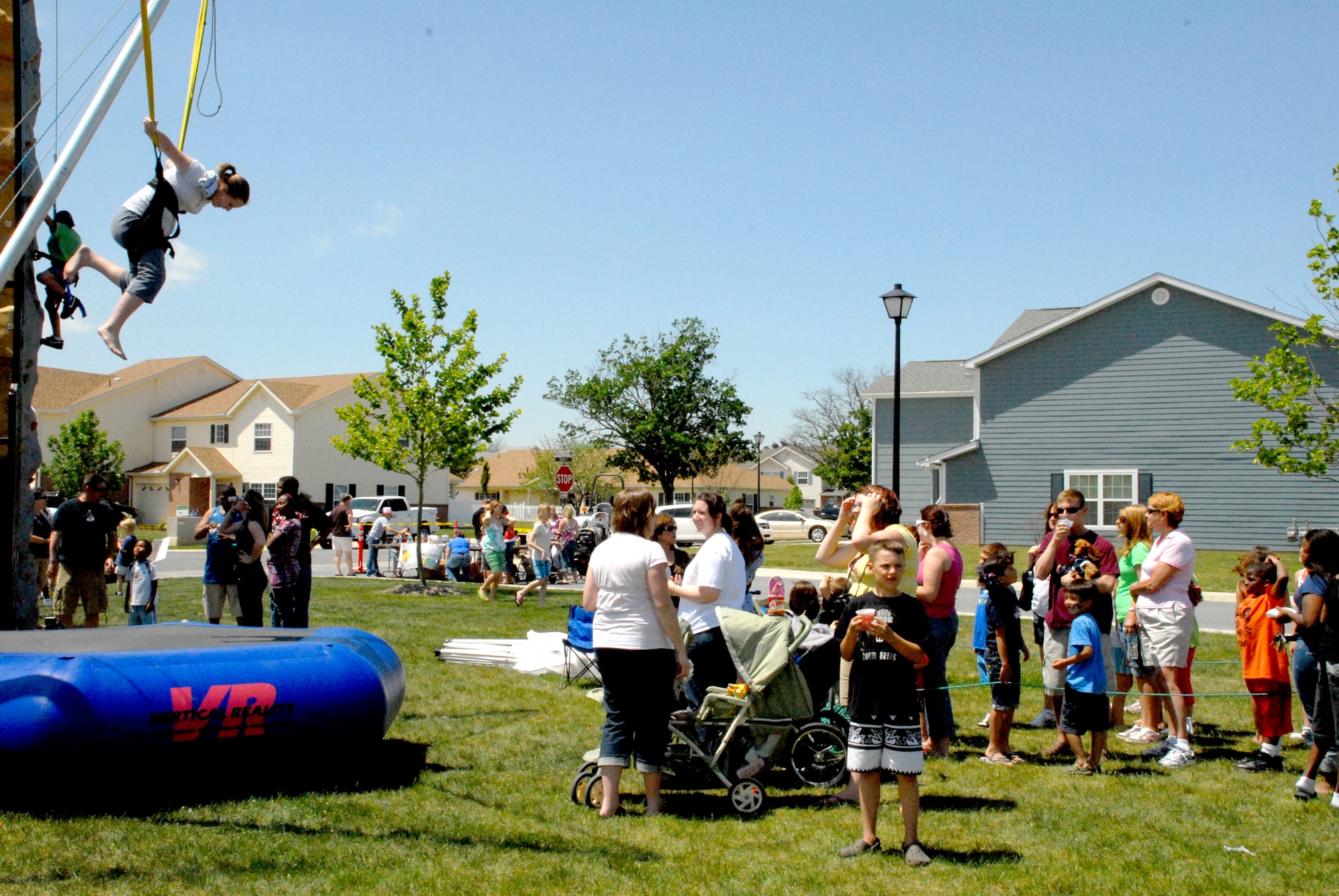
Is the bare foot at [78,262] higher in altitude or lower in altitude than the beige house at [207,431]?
lower

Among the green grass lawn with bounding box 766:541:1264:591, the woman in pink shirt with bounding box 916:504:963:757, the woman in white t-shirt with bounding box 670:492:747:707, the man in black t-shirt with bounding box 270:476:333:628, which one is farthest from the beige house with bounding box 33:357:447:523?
the woman in pink shirt with bounding box 916:504:963:757

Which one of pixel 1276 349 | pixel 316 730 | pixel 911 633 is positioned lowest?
pixel 316 730

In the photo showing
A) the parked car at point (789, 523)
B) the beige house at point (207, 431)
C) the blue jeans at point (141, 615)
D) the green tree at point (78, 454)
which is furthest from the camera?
the beige house at point (207, 431)

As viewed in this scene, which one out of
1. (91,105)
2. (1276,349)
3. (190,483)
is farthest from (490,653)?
(190,483)

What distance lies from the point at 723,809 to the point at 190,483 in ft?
164

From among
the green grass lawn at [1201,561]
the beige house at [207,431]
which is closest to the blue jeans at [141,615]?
the green grass lawn at [1201,561]

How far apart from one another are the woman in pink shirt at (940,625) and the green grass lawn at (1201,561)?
13569 mm

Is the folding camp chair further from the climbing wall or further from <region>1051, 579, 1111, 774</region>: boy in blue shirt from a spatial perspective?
the climbing wall

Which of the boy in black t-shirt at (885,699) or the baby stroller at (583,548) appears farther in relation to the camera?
the baby stroller at (583,548)

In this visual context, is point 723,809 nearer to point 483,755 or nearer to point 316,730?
point 483,755

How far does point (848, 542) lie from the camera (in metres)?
5.84

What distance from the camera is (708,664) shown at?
6.84m

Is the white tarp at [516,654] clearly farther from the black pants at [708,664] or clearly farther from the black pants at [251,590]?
the black pants at [708,664]

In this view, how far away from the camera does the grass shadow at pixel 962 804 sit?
6.25 m
